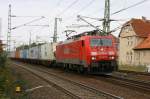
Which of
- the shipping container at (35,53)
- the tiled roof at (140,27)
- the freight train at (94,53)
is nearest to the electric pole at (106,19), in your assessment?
the freight train at (94,53)

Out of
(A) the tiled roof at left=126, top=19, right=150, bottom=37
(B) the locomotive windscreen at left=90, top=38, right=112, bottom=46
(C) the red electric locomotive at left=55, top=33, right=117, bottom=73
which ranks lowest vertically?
(C) the red electric locomotive at left=55, top=33, right=117, bottom=73

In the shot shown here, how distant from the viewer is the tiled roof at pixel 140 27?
7396 cm

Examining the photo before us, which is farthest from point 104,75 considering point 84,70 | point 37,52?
point 37,52

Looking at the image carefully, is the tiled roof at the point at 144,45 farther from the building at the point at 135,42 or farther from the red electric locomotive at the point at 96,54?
the red electric locomotive at the point at 96,54

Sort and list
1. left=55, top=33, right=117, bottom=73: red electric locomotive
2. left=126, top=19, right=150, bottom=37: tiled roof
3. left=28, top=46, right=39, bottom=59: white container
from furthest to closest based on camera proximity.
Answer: left=126, top=19, right=150, bottom=37: tiled roof
left=28, top=46, right=39, bottom=59: white container
left=55, top=33, right=117, bottom=73: red electric locomotive

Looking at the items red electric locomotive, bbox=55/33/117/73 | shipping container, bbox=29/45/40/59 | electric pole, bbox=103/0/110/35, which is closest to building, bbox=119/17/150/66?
shipping container, bbox=29/45/40/59

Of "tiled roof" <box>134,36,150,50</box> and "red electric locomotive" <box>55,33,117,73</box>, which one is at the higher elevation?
"tiled roof" <box>134,36,150,50</box>

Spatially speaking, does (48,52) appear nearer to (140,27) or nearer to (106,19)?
(106,19)

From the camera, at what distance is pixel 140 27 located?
75.3 metres

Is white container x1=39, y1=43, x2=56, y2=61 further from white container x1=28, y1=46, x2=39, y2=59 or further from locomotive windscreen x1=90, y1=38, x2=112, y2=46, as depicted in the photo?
locomotive windscreen x1=90, y1=38, x2=112, y2=46

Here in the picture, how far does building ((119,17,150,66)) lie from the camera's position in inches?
2635

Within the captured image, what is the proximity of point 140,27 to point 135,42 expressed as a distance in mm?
4234

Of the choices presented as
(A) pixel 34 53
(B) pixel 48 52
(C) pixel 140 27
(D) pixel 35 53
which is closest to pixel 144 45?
(C) pixel 140 27

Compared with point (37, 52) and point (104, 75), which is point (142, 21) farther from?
point (104, 75)
